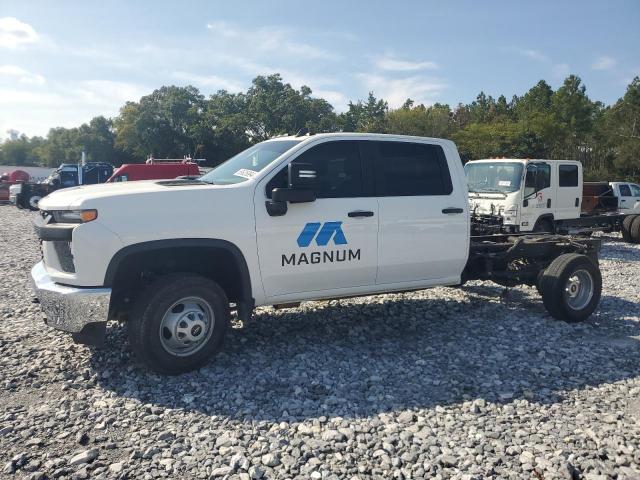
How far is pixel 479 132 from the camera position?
42.4m

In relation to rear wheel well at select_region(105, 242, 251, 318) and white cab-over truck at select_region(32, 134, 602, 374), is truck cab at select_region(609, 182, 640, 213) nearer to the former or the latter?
white cab-over truck at select_region(32, 134, 602, 374)

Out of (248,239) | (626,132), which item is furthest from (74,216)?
(626,132)

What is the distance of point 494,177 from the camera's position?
12.9m

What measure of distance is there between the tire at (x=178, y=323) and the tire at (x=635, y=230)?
1459 centimetres

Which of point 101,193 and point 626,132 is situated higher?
point 626,132

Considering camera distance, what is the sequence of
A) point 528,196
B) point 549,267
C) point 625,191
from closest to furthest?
point 549,267, point 528,196, point 625,191

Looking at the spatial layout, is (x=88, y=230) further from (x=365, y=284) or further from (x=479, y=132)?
(x=479, y=132)

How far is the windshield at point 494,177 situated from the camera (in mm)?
12586

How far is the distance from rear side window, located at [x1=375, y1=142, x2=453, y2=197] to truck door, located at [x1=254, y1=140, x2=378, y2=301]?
0.26 m

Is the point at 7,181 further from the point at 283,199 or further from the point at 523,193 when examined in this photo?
the point at 283,199

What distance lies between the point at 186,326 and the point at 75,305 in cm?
89

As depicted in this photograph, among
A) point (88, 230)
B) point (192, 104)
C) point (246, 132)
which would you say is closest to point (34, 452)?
point (88, 230)

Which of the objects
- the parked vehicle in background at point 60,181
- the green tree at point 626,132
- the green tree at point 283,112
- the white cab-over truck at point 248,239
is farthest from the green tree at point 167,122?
the white cab-over truck at point 248,239

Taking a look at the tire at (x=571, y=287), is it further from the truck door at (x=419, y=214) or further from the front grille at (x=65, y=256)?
the front grille at (x=65, y=256)
